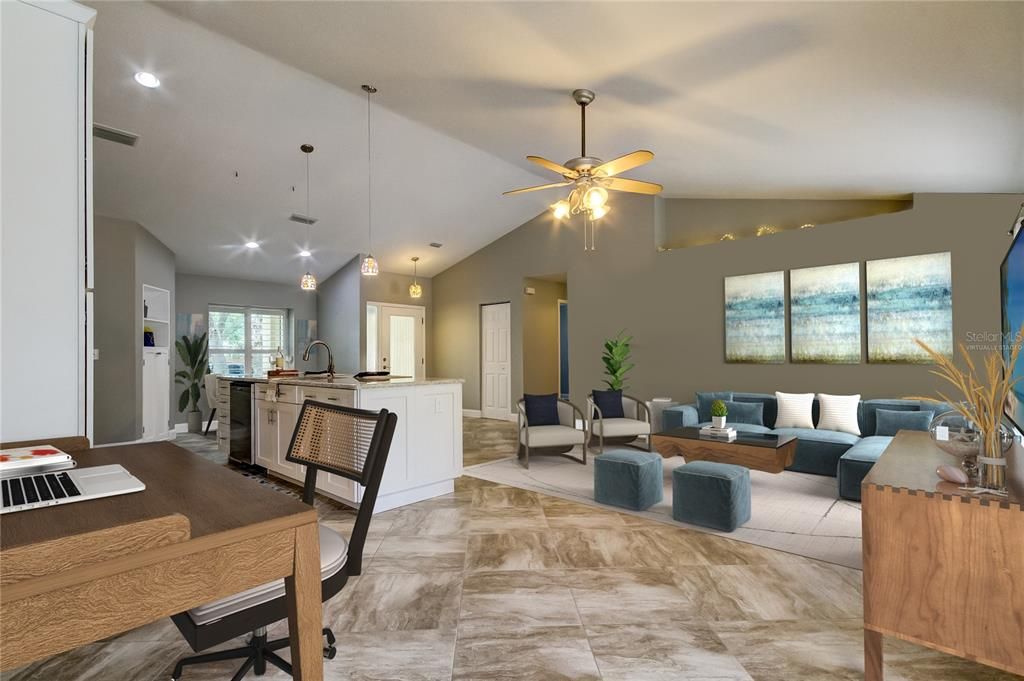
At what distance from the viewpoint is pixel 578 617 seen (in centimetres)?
216

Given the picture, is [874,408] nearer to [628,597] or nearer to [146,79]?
[628,597]

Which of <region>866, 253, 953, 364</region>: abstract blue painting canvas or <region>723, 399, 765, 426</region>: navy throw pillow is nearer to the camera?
<region>866, 253, 953, 364</region>: abstract blue painting canvas

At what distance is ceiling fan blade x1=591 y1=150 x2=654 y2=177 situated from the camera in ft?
10.6

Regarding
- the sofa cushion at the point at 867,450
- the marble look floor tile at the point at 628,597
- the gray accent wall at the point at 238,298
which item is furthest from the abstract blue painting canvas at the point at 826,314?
the gray accent wall at the point at 238,298

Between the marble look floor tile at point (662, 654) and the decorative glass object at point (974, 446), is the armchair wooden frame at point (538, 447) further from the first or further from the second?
the decorative glass object at point (974, 446)

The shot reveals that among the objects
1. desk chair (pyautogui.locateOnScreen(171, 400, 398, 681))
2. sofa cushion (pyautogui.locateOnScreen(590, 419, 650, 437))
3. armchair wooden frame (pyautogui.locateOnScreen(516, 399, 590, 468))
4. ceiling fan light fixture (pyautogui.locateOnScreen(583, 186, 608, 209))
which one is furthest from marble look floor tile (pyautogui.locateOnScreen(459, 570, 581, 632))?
sofa cushion (pyautogui.locateOnScreen(590, 419, 650, 437))

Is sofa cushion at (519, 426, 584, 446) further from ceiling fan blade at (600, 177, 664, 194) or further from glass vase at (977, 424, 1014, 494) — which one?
glass vase at (977, 424, 1014, 494)

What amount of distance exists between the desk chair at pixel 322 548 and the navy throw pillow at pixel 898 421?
15.5 feet

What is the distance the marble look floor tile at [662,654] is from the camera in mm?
1768

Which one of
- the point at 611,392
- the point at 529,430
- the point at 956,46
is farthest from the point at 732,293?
the point at 956,46

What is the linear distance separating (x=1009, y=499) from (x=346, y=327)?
812cm

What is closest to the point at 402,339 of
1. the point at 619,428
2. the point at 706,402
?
the point at 619,428

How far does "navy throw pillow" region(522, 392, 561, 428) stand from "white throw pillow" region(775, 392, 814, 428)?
2.30 metres

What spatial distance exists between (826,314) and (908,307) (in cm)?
71
